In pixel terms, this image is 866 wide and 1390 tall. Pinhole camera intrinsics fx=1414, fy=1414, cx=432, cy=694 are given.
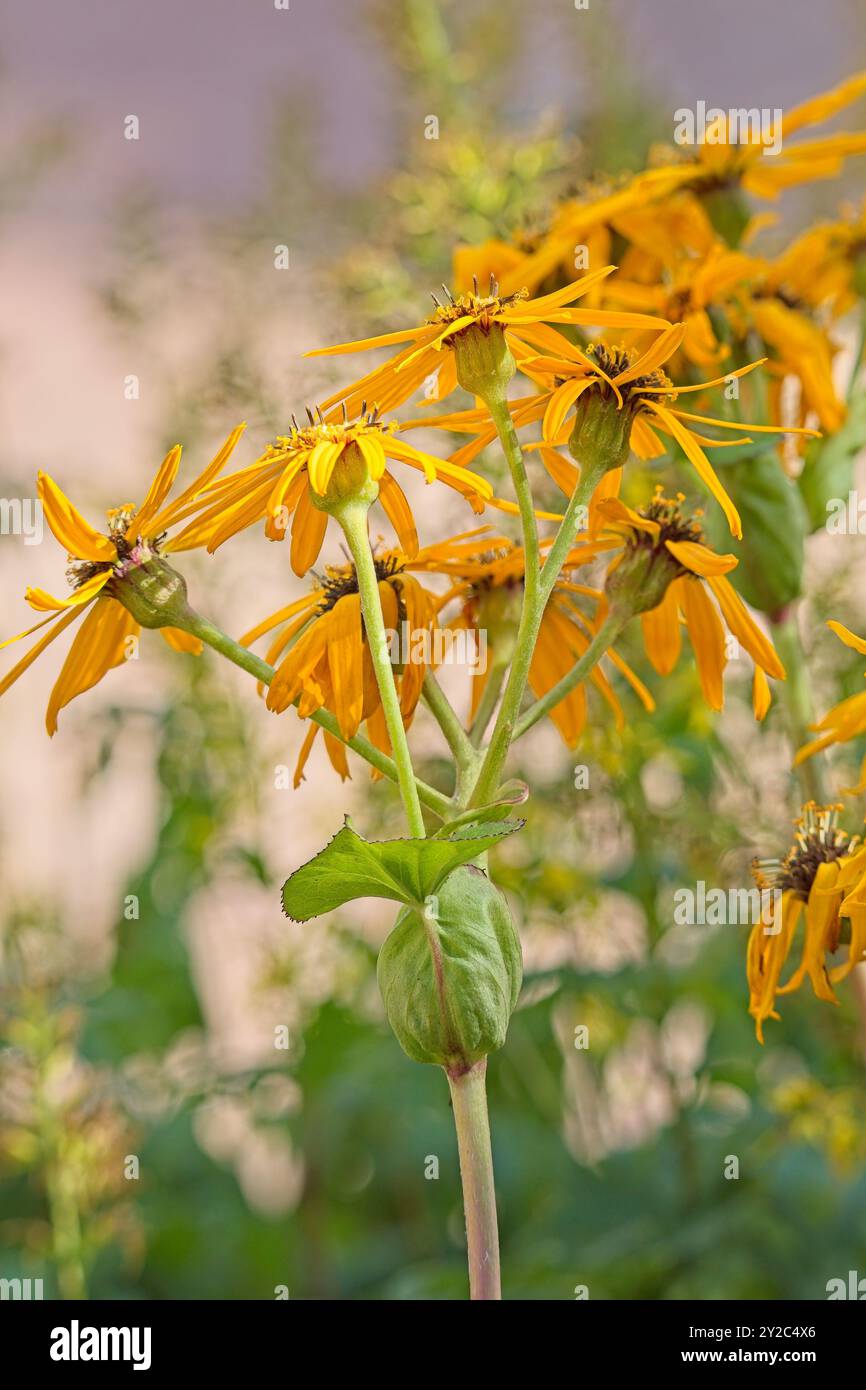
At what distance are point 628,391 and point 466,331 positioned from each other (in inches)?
1.5

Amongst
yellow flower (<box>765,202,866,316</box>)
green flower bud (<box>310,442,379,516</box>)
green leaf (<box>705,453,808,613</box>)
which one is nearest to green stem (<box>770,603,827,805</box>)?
green leaf (<box>705,453,808,613</box>)

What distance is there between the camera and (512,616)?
369 millimetres

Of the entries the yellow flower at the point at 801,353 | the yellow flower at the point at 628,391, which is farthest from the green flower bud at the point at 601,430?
the yellow flower at the point at 801,353

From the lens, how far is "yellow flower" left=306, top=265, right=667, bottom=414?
29 cm

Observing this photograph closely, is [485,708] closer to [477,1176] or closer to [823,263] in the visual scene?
[477,1176]

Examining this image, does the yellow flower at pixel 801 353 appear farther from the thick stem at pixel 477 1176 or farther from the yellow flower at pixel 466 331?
the thick stem at pixel 477 1176

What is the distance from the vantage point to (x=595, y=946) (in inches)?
33.3

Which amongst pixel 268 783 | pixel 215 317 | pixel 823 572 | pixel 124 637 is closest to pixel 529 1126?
pixel 268 783

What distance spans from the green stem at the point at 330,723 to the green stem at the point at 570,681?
2 cm

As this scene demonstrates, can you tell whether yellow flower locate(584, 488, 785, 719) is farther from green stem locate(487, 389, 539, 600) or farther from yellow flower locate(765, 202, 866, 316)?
yellow flower locate(765, 202, 866, 316)

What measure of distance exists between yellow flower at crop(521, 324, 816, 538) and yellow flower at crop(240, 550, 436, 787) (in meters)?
0.05

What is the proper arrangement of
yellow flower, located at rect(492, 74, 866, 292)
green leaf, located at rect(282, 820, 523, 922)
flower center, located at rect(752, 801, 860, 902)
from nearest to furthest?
green leaf, located at rect(282, 820, 523, 922) → flower center, located at rect(752, 801, 860, 902) → yellow flower, located at rect(492, 74, 866, 292)

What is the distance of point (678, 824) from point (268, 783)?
0.32m
